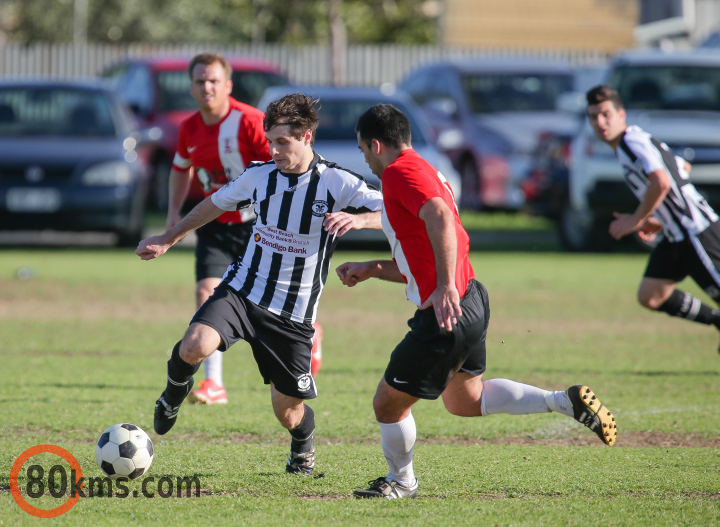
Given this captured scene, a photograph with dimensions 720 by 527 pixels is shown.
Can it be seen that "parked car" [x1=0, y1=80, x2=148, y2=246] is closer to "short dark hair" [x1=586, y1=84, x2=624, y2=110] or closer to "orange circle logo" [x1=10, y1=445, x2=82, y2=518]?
"short dark hair" [x1=586, y1=84, x2=624, y2=110]

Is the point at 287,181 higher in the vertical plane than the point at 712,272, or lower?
higher

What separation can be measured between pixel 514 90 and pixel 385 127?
12.6 meters

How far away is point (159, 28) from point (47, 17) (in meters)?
3.61

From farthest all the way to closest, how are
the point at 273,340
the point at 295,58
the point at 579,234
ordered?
the point at 295,58
the point at 579,234
the point at 273,340

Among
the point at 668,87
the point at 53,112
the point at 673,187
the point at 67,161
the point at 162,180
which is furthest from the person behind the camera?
the point at 162,180

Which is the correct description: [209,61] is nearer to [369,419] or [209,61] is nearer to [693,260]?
[369,419]

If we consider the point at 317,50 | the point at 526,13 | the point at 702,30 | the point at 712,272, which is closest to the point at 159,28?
the point at 317,50

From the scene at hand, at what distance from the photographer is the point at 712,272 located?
6.82 meters

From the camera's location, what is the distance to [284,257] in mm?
4695

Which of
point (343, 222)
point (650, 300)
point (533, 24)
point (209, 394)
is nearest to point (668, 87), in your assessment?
point (650, 300)

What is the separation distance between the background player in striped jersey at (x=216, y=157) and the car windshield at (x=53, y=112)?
7179 millimetres

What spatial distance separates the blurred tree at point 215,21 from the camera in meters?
32.0

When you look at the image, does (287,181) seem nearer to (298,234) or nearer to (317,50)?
(298,234)

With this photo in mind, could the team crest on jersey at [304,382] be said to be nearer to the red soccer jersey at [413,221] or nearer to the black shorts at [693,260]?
the red soccer jersey at [413,221]
